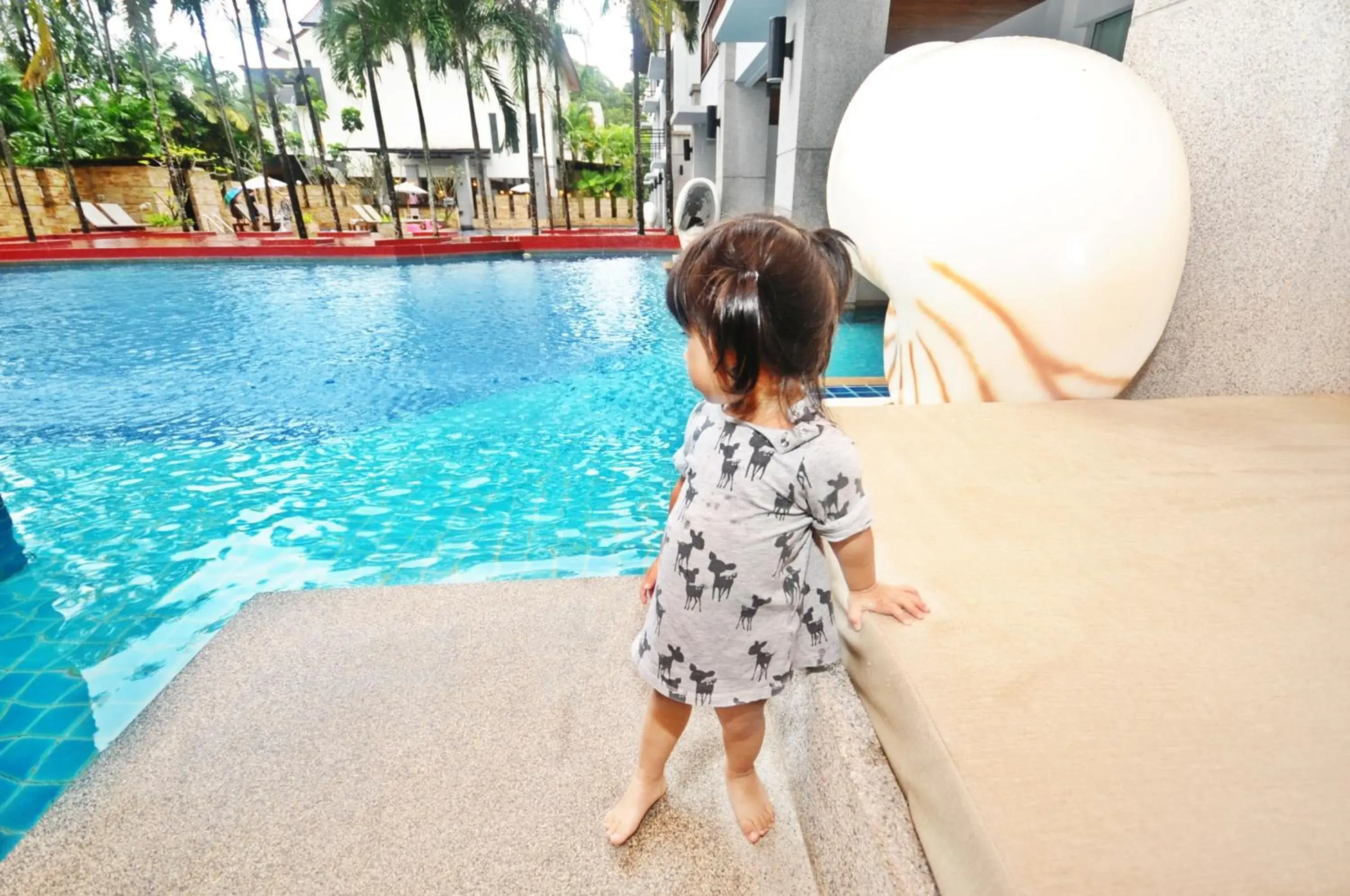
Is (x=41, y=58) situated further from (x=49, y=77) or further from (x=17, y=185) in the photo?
(x=17, y=185)

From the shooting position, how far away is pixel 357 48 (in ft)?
75.9

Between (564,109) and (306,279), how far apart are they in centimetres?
3254

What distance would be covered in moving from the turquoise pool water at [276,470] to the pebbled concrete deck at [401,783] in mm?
671

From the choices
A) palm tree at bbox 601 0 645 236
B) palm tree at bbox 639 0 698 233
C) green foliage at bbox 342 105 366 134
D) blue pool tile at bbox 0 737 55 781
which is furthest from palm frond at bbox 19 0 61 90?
blue pool tile at bbox 0 737 55 781

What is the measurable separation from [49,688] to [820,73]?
29.6 feet

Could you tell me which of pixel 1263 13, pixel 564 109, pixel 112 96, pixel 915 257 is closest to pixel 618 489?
pixel 915 257

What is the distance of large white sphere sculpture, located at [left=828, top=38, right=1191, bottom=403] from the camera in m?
2.43

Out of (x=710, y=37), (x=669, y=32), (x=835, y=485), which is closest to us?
(x=835, y=485)

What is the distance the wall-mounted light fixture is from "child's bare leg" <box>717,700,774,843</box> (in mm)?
9249

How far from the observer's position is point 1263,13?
2514 millimetres

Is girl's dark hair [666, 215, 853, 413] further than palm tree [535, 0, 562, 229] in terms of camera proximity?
No

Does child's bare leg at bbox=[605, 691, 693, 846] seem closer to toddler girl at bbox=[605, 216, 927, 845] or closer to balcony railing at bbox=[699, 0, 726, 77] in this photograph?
toddler girl at bbox=[605, 216, 927, 845]

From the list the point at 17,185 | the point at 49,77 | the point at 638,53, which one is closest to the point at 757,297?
the point at 638,53

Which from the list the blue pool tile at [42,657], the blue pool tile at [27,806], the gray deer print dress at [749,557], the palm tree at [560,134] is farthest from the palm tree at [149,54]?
the gray deer print dress at [749,557]
